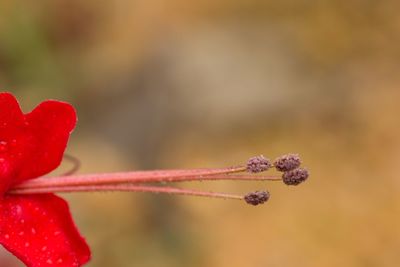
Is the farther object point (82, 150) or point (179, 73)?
point (179, 73)

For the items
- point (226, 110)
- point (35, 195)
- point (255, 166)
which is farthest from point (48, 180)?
point (226, 110)

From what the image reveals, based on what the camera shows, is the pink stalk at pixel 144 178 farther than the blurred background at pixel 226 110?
No

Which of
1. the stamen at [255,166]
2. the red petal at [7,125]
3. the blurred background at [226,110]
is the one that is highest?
the blurred background at [226,110]

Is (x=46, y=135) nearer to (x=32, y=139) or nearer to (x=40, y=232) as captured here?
(x=32, y=139)

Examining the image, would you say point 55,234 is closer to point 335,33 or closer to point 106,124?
point 106,124

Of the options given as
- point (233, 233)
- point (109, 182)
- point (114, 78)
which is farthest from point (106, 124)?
point (109, 182)

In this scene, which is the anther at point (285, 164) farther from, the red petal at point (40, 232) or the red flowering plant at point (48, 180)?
the red petal at point (40, 232)

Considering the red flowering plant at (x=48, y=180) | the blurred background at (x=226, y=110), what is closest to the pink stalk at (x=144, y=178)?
the red flowering plant at (x=48, y=180)

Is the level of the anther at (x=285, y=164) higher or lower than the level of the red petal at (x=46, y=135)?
higher

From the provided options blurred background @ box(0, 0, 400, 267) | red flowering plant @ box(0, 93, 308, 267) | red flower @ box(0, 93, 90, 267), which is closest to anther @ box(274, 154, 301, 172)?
red flowering plant @ box(0, 93, 308, 267)
